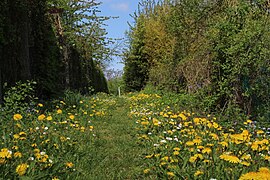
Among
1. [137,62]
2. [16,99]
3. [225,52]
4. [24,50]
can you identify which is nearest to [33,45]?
[24,50]

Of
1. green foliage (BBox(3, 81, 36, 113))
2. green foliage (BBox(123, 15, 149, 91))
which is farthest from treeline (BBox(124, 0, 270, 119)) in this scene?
green foliage (BBox(123, 15, 149, 91))

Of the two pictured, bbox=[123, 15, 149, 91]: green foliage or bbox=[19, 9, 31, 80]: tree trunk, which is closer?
bbox=[19, 9, 31, 80]: tree trunk

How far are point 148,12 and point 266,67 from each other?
55.7ft

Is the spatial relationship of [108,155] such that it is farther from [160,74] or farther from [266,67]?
[160,74]

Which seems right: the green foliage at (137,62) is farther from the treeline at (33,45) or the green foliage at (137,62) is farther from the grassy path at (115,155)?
the grassy path at (115,155)

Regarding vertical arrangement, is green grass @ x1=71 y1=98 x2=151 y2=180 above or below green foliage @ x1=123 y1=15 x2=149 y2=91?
below

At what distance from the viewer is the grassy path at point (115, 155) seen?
3503 mm

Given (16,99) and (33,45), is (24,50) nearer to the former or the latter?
(33,45)

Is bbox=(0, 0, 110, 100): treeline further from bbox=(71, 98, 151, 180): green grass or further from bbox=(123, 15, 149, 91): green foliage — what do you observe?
bbox=(123, 15, 149, 91): green foliage

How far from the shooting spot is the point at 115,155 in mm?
4379

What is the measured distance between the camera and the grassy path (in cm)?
350

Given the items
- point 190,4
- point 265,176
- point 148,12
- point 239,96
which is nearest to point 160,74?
point 190,4

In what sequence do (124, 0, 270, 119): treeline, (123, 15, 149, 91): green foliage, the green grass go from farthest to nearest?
(123, 15, 149, 91): green foliage
(124, 0, 270, 119): treeline
the green grass

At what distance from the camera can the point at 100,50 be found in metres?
21.5
